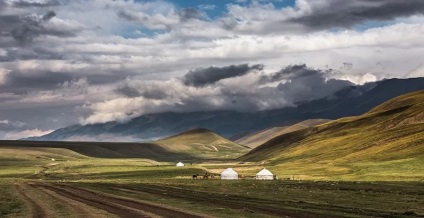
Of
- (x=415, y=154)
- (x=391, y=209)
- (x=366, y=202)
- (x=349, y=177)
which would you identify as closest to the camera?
(x=391, y=209)

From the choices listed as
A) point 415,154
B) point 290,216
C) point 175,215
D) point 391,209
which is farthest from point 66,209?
point 415,154

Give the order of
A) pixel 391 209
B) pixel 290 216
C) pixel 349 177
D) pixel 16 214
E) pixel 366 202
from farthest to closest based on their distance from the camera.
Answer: pixel 349 177 < pixel 366 202 < pixel 391 209 < pixel 16 214 < pixel 290 216

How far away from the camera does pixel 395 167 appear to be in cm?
16925

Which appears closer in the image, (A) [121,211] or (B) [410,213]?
(B) [410,213]

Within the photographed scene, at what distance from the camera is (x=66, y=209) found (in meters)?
63.4

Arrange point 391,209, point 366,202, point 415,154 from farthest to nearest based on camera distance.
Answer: point 415,154
point 366,202
point 391,209

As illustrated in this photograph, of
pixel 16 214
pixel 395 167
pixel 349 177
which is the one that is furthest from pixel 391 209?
pixel 395 167

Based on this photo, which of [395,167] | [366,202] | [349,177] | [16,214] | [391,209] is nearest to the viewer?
[16,214]

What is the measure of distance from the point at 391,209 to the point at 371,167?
387 ft

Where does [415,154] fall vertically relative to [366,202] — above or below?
above

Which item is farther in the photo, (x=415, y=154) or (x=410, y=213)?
(x=415, y=154)

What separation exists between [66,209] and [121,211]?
7.75 m

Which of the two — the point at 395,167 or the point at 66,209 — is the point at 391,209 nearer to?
the point at 66,209

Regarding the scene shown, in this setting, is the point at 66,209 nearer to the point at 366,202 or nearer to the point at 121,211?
the point at 121,211
